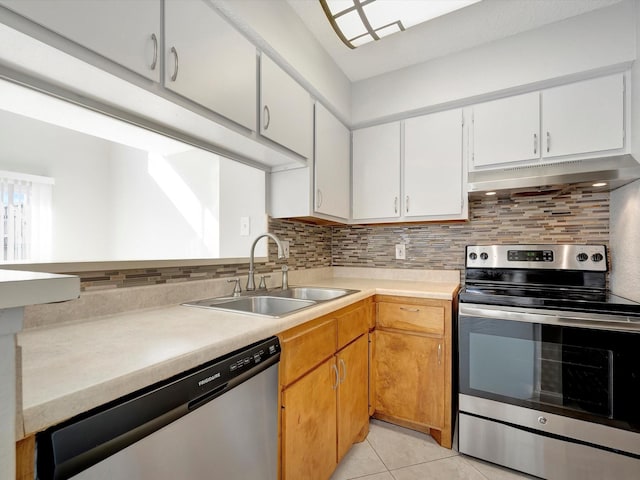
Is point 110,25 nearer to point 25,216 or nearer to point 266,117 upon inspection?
point 266,117

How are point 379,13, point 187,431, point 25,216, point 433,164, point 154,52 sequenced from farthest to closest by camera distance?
point 25,216, point 433,164, point 379,13, point 154,52, point 187,431

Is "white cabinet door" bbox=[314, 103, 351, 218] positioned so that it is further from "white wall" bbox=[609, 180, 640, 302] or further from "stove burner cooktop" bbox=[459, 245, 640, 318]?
"white wall" bbox=[609, 180, 640, 302]

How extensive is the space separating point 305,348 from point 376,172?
1.55m

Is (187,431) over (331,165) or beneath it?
beneath

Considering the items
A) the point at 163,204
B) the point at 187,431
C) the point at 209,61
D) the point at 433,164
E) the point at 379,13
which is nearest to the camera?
the point at 187,431

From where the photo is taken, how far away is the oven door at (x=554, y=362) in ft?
4.57

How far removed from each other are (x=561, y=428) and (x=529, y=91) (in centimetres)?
190

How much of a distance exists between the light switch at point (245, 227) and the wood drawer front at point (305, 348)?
91cm

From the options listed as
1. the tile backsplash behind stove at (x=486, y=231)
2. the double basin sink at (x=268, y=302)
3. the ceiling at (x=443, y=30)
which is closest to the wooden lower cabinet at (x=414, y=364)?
the double basin sink at (x=268, y=302)

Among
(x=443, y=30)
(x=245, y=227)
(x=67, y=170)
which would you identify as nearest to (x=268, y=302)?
(x=245, y=227)

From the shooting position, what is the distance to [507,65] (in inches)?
74.8

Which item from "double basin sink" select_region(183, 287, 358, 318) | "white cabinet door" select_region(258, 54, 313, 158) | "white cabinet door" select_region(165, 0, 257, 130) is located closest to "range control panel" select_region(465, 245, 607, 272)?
"double basin sink" select_region(183, 287, 358, 318)

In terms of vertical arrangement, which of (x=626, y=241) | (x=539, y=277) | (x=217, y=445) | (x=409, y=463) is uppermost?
Answer: (x=626, y=241)

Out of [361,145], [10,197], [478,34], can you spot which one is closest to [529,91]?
[478,34]
